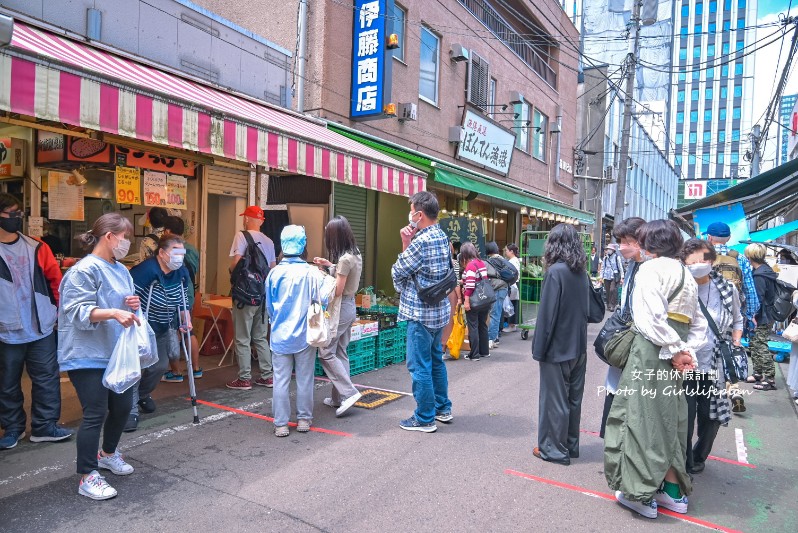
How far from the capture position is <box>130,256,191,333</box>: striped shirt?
488cm

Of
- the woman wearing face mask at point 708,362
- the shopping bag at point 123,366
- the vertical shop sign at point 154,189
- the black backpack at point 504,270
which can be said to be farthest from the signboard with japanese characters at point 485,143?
the shopping bag at point 123,366

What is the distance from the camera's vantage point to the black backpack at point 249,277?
6.11 m

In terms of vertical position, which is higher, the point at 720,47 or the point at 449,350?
the point at 720,47

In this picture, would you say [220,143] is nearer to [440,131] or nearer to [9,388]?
[9,388]

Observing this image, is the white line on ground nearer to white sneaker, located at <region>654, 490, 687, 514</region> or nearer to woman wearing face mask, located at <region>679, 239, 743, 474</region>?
woman wearing face mask, located at <region>679, 239, 743, 474</region>

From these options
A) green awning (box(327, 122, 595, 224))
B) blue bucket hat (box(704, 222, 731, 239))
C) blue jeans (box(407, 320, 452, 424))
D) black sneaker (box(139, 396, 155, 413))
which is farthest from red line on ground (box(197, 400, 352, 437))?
green awning (box(327, 122, 595, 224))

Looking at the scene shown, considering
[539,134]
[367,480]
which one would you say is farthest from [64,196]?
[539,134]

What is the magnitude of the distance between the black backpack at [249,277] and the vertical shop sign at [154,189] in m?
1.70

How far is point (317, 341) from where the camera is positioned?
16.0ft

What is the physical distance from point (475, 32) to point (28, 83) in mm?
12878

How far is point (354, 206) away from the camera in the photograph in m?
10.6

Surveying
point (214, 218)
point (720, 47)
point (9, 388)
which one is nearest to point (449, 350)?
point (214, 218)

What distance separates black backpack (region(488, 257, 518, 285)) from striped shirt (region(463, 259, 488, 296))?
1131mm

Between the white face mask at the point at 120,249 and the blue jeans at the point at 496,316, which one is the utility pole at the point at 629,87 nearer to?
the blue jeans at the point at 496,316
